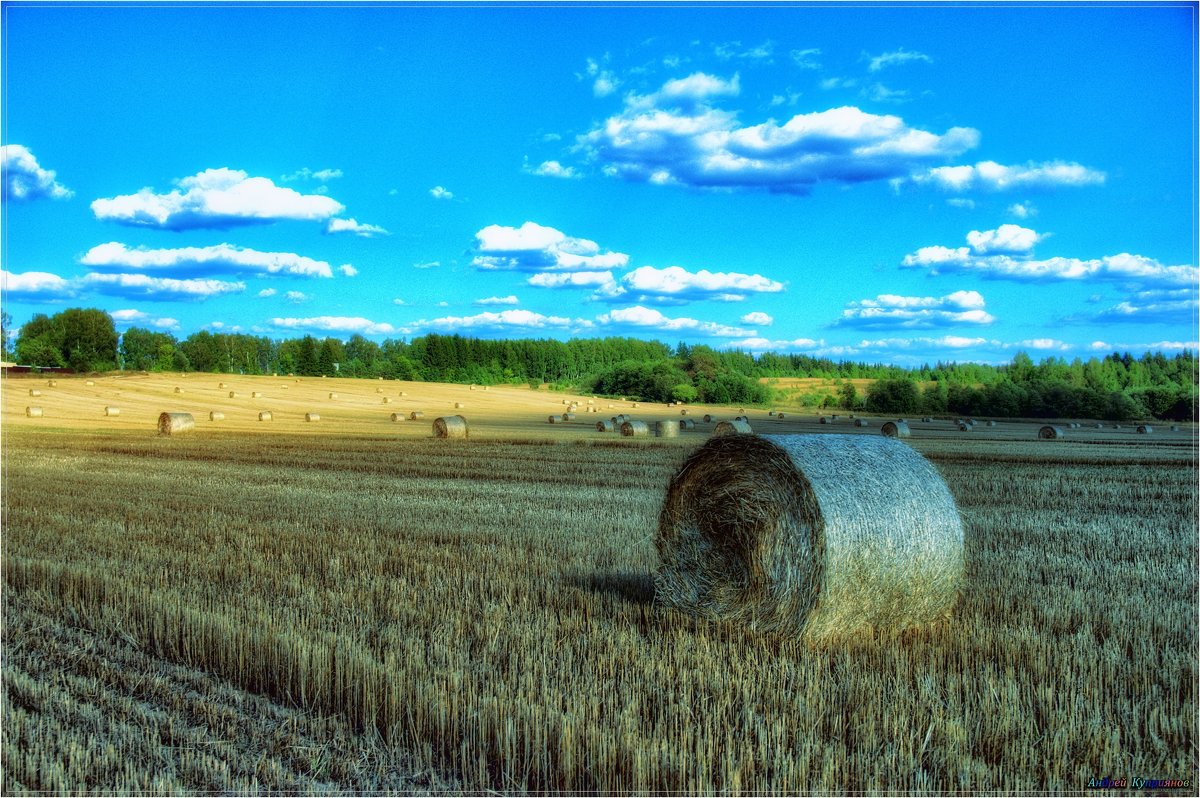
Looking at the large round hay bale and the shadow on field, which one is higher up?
the large round hay bale

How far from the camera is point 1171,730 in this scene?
4.95 m

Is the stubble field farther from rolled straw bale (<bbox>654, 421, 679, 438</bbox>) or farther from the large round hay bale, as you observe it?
rolled straw bale (<bbox>654, 421, 679, 438</bbox>)

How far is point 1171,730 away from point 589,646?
3373mm

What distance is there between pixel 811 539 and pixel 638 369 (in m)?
86.3

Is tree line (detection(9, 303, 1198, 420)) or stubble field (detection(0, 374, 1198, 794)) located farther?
tree line (detection(9, 303, 1198, 420))

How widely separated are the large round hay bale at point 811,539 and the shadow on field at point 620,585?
28 cm

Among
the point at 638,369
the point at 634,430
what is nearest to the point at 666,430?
the point at 634,430

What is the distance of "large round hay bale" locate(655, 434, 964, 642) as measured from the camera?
7.12 metres

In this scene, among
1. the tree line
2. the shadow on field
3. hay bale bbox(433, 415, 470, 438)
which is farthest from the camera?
the tree line

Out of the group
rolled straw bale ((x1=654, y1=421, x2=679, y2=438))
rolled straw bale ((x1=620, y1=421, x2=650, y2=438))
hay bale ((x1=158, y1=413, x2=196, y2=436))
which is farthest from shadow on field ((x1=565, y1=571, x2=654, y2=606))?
hay bale ((x1=158, y1=413, x2=196, y2=436))

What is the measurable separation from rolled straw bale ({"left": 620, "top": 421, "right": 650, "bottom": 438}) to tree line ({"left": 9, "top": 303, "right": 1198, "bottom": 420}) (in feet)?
136

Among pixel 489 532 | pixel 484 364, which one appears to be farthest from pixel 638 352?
pixel 489 532

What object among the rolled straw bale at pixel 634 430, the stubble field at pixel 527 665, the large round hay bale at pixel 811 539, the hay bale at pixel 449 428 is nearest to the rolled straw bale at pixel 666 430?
the rolled straw bale at pixel 634 430

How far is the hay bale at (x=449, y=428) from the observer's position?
31.1m
